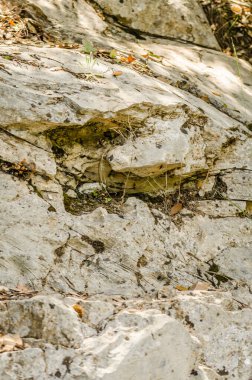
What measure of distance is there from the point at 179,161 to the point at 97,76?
935 mm

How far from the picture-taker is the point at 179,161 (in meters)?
3.72

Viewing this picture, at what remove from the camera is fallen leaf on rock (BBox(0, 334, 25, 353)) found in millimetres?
2250

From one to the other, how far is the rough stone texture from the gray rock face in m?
0.90

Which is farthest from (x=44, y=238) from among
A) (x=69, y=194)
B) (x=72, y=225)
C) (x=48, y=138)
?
(x=48, y=138)

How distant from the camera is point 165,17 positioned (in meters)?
5.40

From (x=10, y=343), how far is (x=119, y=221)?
140cm

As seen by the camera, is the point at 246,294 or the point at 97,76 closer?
the point at 246,294

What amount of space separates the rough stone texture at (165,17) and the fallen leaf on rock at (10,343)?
12.6 feet

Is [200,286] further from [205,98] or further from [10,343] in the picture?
[205,98]

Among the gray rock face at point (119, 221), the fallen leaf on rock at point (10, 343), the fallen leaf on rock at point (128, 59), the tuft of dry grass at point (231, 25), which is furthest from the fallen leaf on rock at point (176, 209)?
the tuft of dry grass at point (231, 25)

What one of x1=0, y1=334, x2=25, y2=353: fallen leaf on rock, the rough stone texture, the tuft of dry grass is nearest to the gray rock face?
x1=0, y1=334, x2=25, y2=353: fallen leaf on rock

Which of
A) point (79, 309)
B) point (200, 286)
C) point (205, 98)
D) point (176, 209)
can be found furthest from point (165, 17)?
point (79, 309)

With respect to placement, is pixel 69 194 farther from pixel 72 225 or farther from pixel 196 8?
pixel 196 8

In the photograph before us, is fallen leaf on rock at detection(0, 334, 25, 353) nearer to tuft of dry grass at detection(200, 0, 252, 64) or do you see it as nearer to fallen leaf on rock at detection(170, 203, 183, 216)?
fallen leaf on rock at detection(170, 203, 183, 216)
